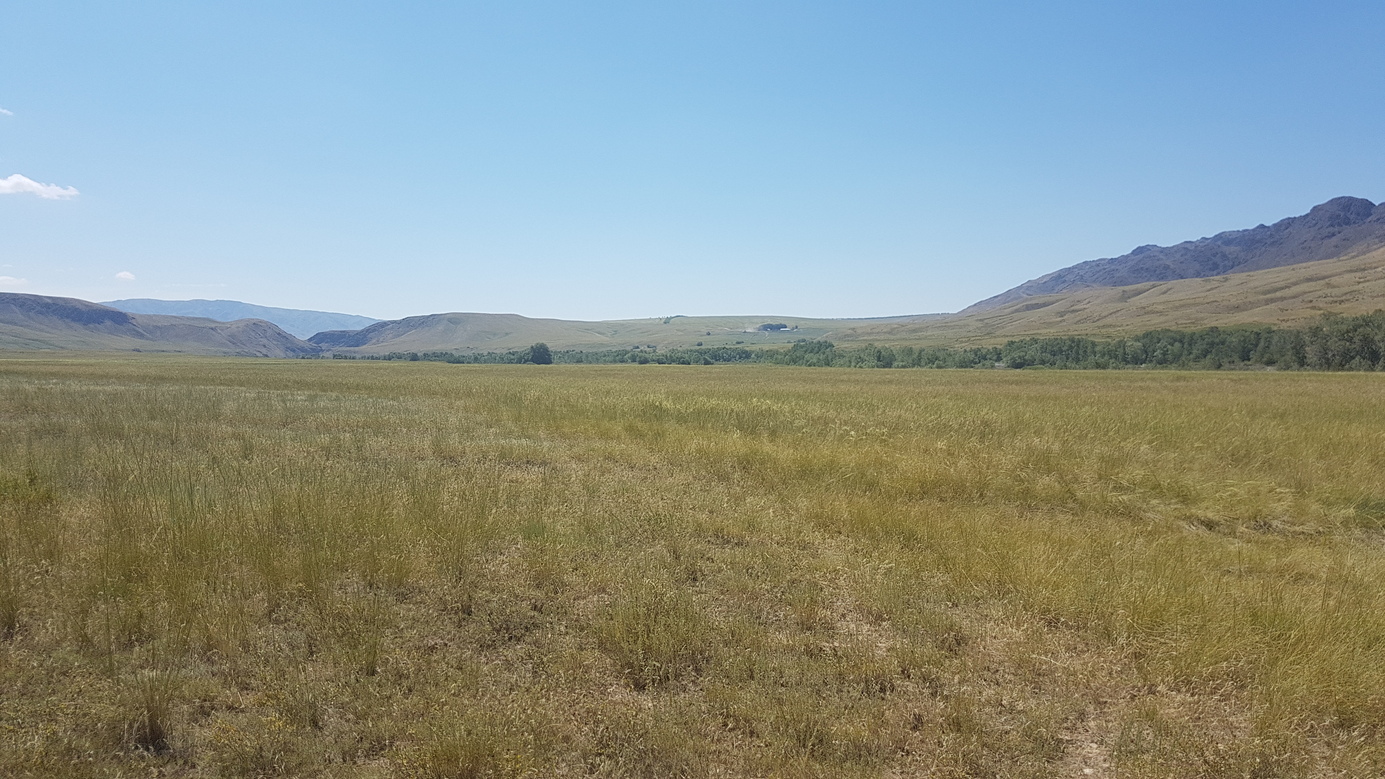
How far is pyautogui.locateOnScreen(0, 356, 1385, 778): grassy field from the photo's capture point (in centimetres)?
331

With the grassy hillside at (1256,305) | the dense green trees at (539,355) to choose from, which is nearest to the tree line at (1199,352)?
the dense green trees at (539,355)

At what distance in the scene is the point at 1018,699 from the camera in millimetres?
3830

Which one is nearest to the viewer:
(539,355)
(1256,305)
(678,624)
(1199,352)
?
(678,624)

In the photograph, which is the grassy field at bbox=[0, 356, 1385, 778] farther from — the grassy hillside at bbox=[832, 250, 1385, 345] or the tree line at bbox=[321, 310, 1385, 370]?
the grassy hillside at bbox=[832, 250, 1385, 345]

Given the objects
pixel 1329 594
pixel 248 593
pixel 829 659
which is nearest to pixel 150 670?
pixel 248 593

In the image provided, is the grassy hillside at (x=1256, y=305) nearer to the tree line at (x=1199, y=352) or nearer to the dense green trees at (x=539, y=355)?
the tree line at (x=1199, y=352)

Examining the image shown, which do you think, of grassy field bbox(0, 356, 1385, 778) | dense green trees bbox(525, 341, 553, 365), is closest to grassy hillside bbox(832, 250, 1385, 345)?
dense green trees bbox(525, 341, 553, 365)

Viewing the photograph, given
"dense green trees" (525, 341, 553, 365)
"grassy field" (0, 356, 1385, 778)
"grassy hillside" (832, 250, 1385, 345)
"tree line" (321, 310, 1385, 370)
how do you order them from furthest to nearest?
1. "dense green trees" (525, 341, 553, 365)
2. "grassy hillside" (832, 250, 1385, 345)
3. "tree line" (321, 310, 1385, 370)
4. "grassy field" (0, 356, 1385, 778)

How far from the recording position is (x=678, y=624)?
4.54 metres

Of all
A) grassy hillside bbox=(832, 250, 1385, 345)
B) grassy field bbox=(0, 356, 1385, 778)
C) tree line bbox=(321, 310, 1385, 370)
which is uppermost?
grassy hillside bbox=(832, 250, 1385, 345)

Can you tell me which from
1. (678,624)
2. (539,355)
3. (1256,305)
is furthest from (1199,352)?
(539,355)

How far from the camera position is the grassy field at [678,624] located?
3309mm

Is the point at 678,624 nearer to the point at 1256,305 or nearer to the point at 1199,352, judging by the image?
the point at 1199,352

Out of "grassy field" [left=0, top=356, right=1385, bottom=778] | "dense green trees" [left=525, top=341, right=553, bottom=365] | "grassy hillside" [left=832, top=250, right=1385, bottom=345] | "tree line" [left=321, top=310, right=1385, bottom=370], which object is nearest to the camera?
"grassy field" [left=0, top=356, right=1385, bottom=778]
